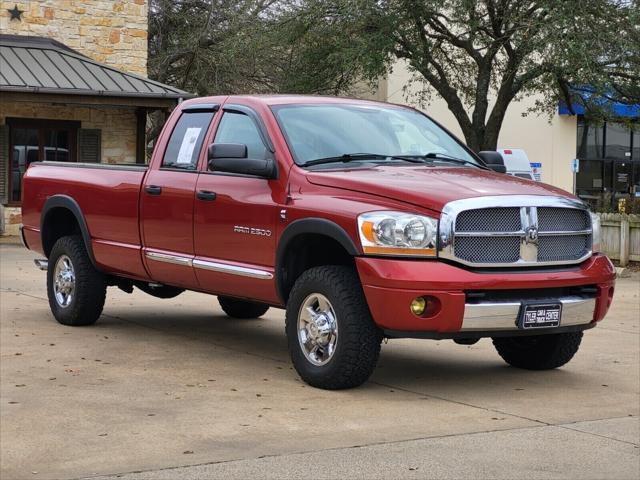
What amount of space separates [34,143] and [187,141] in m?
17.2

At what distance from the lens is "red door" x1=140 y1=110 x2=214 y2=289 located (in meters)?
9.09

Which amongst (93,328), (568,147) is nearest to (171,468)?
(93,328)

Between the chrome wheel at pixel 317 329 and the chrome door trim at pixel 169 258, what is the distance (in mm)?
1458

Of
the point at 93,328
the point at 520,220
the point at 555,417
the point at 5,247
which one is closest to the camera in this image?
the point at 555,417

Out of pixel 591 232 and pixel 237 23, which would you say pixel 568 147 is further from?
pixel 591 232

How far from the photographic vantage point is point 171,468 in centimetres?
565

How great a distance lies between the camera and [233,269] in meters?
8.52

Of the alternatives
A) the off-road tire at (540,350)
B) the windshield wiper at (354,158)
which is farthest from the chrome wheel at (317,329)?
the off-road tire at (540,350)

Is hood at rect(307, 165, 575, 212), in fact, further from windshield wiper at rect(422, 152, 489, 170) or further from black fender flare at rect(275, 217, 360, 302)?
windshield wiper at rect(422, 152, 489, 170)

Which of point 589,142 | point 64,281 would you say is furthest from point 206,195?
point 589,142

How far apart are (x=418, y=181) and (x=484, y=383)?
1.53 meters

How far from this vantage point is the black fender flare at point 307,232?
7.52m

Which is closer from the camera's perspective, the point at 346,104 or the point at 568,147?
the point at 346,104

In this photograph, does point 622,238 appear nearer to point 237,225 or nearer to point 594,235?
point 594,235
